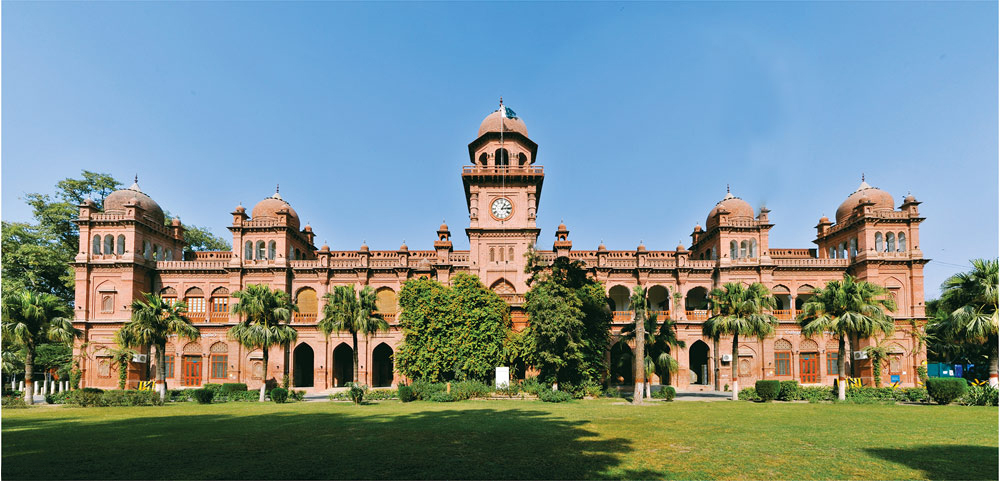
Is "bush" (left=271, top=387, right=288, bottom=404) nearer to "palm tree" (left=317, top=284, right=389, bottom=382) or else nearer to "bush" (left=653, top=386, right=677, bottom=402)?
"palm tree" (left=317, top=284, right=389, bottom=382)

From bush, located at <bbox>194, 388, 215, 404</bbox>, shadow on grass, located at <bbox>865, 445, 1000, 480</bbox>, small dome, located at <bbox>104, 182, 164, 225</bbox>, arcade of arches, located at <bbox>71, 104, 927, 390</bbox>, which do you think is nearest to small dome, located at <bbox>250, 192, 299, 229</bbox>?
arcade of arches, located at <bbox>71, 104, 927, 390</bbox>

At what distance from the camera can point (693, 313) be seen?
47594mm

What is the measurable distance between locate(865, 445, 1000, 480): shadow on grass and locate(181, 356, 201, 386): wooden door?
45.8m

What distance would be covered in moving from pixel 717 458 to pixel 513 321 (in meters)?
29.9

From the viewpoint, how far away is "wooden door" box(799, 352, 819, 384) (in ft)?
152

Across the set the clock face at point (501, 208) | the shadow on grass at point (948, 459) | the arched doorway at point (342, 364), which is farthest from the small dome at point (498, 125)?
the shadow on grass at point (948, 459)

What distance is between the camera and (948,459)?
1427 cm

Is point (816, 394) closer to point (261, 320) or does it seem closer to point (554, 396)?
point (554, 396)

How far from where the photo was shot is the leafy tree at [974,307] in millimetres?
29219

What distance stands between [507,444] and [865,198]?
42.8m

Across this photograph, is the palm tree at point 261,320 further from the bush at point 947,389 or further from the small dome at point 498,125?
the bush at point 947,389

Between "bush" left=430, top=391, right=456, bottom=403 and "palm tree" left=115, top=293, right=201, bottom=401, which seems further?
"bush" left=430, top=391, right=456, bottom=403

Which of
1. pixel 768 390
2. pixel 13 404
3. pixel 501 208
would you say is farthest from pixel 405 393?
pixel 768 390

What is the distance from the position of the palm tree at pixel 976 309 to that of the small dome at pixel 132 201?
5438 cm
